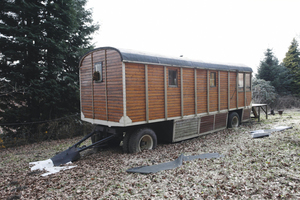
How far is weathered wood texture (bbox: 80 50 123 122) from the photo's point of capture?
6672mm

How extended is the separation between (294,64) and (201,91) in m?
20.6

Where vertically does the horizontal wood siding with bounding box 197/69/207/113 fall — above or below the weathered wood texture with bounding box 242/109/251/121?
above

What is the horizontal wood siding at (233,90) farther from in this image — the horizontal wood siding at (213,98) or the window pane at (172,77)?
the window pane at (172,77)

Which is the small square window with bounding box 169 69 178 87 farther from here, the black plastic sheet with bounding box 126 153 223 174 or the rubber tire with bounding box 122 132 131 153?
the black plastic sheet with bounding box 126 153 223 174

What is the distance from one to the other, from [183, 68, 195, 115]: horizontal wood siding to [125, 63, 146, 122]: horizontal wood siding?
87.7 inches

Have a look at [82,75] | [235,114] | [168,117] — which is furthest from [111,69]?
[235,114]

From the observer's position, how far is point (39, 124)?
1029 centimetres

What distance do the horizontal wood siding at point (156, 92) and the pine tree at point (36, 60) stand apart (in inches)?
208

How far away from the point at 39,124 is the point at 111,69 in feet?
19.3

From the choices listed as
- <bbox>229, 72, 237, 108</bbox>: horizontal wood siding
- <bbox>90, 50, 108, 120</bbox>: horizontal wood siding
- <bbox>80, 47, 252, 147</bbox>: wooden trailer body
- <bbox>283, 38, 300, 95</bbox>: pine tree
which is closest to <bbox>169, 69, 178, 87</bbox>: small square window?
<bbox>80, 47, 252, 147</bbox>: wooden trailer body

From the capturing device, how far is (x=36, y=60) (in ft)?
34.1

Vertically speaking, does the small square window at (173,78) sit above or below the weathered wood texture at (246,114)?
above

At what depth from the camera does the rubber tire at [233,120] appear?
1115cm

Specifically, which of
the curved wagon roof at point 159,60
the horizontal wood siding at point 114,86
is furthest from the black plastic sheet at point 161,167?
the curved wagon roof at point 159,60
